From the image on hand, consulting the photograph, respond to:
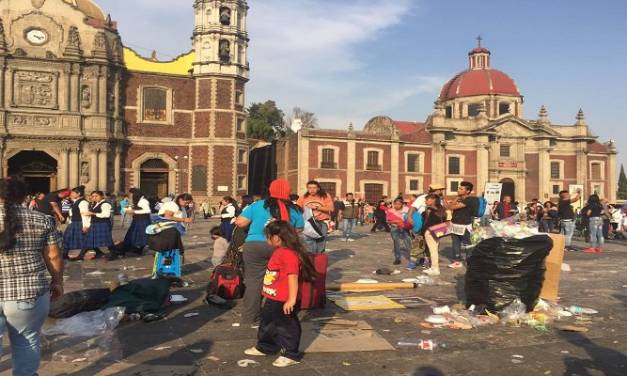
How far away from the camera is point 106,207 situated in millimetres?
11125

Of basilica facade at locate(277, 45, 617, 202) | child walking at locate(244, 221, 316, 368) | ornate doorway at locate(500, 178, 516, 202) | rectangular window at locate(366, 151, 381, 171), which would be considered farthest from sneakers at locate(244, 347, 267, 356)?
ornate doorway at locate(500, 178, 516, 202)

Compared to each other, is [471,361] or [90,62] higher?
[90,62]

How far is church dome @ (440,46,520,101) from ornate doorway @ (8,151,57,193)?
3478 centimetres

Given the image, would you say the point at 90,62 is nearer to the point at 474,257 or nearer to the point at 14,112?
the point at 14,112

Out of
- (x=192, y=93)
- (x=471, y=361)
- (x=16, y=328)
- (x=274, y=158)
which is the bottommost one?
(x=471, y=361)

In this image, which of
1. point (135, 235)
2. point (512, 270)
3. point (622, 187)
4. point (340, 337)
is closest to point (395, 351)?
point (340, 337)

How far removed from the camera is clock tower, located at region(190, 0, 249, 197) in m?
34.2

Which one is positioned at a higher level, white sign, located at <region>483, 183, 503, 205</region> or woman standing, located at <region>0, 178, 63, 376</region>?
white sign, located at <region>483, 183, 503, 205</region>

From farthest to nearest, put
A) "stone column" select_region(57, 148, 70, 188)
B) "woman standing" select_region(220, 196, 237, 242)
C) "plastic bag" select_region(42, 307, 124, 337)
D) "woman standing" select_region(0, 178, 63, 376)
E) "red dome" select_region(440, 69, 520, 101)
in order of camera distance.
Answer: "red dome" select_region(440, 69, 520, 101) → "stone column" select_region(57, 148, 70, 188) → "woman standing" select_region(220, 196, 237, 242) → "plastic bag" select_region(42, 307, 124, 337) → "woman standing" select_region(0, 178, 63, 376)

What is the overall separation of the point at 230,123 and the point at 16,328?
31559 millimetres

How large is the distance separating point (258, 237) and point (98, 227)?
6.76m

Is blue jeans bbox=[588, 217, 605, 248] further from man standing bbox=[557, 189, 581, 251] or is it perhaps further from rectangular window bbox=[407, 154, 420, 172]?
rectangular window bbox=[407, 154, 420, 172]

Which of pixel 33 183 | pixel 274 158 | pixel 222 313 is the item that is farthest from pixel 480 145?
pixel 222 313

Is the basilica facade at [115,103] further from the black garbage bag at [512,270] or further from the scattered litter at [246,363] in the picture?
the scattered litter at [246,363]
